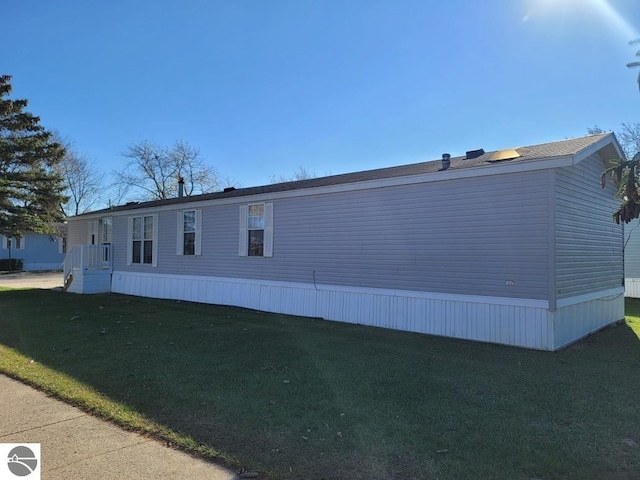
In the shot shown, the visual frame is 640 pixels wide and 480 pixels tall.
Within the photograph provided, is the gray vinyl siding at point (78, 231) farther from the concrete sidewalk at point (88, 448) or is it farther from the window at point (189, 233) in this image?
the concrete sidewalk at point (88, 448)

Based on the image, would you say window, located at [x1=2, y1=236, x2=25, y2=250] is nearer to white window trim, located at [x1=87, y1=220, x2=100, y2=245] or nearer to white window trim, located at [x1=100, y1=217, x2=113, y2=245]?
white window trim, located at [x1=87, y1=220, x2=100, y2=245]

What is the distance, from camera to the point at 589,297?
332 inches

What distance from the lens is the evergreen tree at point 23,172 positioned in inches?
689

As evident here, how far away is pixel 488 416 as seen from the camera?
4.04 metres

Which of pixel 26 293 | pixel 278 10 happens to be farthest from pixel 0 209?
pixel 278 10

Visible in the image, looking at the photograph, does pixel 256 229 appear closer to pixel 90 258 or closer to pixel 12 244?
pixel 90 258

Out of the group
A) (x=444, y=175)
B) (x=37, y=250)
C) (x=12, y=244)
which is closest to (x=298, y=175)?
(x=37, y=250)

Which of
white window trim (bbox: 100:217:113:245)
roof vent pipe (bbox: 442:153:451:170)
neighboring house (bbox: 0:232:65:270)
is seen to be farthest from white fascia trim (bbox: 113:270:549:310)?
neighboring house (bbox: 0:232:65:270)

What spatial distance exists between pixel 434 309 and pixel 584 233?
10.5ft

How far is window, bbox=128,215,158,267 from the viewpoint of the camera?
14.5m

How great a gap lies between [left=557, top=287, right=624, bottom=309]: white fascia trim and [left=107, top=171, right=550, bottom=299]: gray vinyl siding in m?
0.55

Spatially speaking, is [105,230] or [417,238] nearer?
[417,238]

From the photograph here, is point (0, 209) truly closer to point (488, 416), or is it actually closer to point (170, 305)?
point (170, 305)

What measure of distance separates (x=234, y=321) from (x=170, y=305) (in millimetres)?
3480
